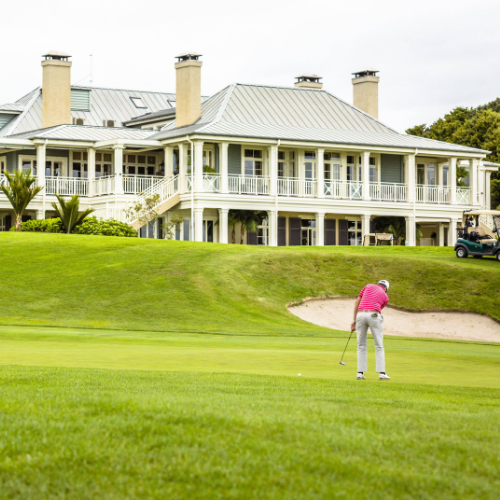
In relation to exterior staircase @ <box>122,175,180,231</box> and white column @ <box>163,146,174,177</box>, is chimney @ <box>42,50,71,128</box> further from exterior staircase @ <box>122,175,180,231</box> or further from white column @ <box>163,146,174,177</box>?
exterior staircase @ <box>122,175,180,231</box>

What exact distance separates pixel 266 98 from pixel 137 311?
26.8 metres

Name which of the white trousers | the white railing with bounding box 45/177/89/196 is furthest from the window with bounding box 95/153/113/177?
the white trousers

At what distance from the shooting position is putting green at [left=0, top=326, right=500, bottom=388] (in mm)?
13523

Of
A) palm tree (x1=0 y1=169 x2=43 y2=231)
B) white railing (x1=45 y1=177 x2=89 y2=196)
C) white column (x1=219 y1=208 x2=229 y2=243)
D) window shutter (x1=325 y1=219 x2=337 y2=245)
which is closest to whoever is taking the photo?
palm tree (x1=0 y1=169 x2=43 y2=231)

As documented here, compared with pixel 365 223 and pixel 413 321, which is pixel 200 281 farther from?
pixel 365 223

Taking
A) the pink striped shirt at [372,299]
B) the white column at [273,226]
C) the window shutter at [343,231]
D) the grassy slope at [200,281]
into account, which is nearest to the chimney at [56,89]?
the white column at [273,226]

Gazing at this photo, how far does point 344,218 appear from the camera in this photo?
159 ft

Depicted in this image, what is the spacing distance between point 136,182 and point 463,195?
1902cm

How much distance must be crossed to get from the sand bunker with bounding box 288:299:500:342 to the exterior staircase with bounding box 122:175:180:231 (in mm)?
13060

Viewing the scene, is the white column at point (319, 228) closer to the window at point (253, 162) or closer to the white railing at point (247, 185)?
the white railing at point (247, 185)

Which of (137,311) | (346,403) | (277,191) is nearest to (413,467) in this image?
(346,403)

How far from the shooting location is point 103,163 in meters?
48.2

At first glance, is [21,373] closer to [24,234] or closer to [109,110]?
[24,234]

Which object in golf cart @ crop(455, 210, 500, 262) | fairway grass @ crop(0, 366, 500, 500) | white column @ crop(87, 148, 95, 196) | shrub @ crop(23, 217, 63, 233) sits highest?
white column @ crop(87, 148, 95, 196)
